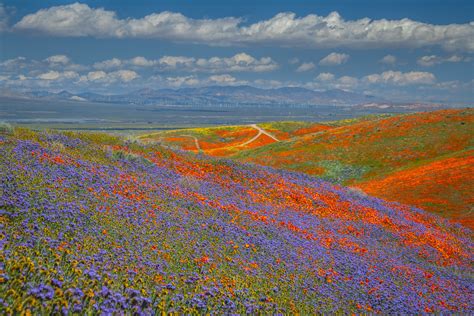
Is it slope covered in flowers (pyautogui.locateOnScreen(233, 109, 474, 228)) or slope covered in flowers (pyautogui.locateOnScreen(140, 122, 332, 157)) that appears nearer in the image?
slope covered in flowers (pyautogui.locateOnScreen(233, 109, 474, 228))

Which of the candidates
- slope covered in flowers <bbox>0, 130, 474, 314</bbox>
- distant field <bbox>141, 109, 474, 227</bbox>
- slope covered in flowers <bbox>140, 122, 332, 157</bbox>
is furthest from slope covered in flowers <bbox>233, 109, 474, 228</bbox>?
slope covered in flowers <bbox>140, 122, 332, 157</bbox>

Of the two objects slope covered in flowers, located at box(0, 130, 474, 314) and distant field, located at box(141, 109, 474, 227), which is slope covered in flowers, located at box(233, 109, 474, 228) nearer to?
distant field, located at box(141, 109, 474, 227)

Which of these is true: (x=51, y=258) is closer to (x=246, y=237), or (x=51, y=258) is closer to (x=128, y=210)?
(x=128, y=210)

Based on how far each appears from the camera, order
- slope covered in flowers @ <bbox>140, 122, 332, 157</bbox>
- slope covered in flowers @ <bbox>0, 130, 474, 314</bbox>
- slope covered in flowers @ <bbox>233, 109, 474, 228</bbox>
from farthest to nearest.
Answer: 1. slope covered in flowers @ <bbox>140, 122, 332, 157</bbox>
2. slope covered in flowers @ <bbox>233, 109, 474, 228</bbox>
3. slope covered in flowers @ <bbox>0, 130, 474, 314</bbox>

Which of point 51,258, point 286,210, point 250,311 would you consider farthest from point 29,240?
point 286,210

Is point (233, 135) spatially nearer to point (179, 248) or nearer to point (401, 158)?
point (401, 158)

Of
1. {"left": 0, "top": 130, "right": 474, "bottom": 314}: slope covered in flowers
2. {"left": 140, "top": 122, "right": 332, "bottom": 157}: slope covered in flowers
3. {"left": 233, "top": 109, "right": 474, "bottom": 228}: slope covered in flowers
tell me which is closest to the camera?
{"left": 0, "top": 130, "right": 474, "bottom": 314}: slope covered in flowers

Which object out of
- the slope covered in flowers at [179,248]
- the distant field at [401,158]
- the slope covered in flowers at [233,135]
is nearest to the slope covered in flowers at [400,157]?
the distant field at [401,158]
